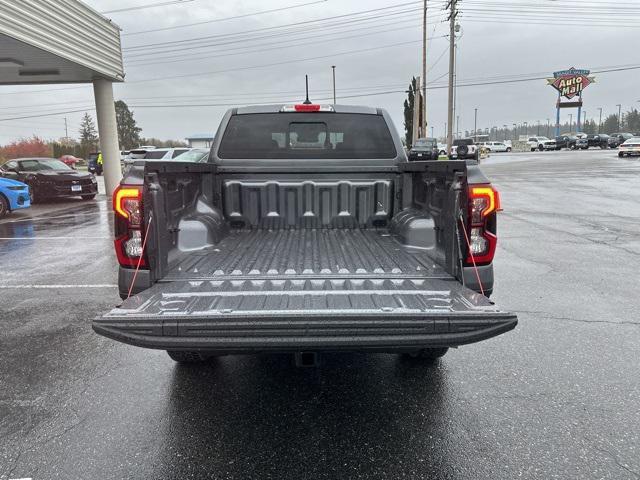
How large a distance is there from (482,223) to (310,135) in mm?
2333

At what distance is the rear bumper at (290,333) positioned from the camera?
245 centimetres

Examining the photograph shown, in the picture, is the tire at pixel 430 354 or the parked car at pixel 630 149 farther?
the parked car at pixel 630 149

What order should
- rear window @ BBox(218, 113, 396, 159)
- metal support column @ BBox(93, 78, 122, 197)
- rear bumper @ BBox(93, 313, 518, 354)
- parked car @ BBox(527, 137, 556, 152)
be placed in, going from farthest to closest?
parked car @ BBox(527, 137, 556, 152), metal support column @ BBox(93, 78, 122, 197), rear window @ BBox(218, 113, 396, 159), rear bumper @ BBox(93, 313, 518, 354)

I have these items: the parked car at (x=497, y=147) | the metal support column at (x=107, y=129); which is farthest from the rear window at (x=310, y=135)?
the parked car at (x=497, y=147)

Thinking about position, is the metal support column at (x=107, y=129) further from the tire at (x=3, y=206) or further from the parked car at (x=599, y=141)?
the parked car at (x=599, y=141)

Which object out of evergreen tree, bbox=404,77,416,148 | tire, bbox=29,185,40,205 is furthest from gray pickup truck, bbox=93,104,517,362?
evergreen tree, bbox=404,77,416,148

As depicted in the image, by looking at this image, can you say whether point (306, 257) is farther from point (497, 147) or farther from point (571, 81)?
point (571, 81)

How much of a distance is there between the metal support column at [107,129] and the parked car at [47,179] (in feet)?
5.06

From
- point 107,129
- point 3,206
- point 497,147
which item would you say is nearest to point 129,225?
point 3,206

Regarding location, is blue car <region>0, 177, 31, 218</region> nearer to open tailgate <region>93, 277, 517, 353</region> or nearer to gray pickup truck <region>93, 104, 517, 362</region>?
gray pickup truck <region>93, 104, 517, 362</region>

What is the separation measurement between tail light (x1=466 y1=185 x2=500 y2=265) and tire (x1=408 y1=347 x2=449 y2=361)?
0.87 meters

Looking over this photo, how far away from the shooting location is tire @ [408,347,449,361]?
364cm

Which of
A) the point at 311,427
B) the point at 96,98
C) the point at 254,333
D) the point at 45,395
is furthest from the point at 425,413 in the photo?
the point at 96,98

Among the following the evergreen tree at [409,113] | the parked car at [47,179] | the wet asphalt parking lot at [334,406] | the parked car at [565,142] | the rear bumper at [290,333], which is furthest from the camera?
the parked car at [565,142]
